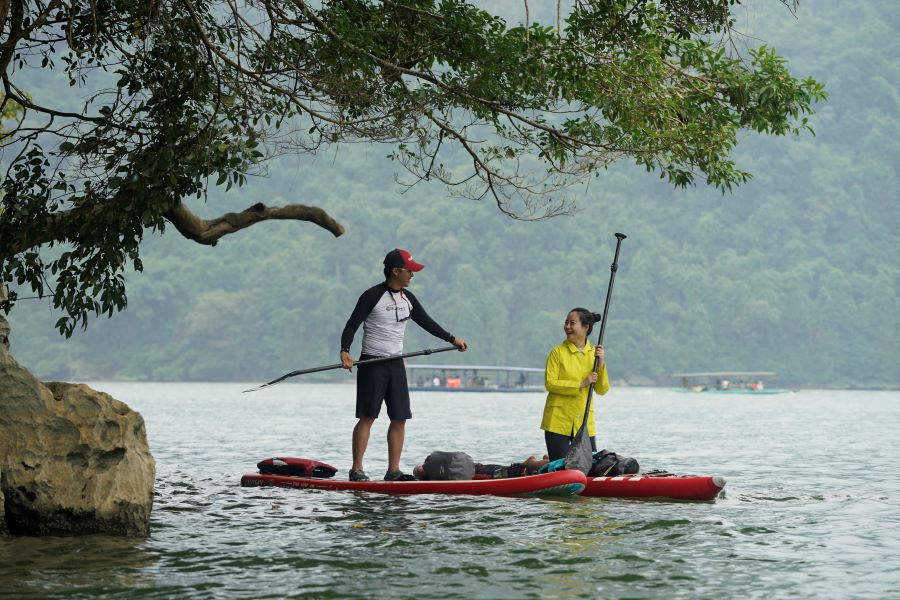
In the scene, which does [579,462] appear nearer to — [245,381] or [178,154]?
[178,154]

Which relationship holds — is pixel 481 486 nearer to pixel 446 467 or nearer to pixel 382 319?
pixel 446 467

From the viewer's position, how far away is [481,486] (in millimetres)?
10406

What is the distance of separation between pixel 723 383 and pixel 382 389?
3128 inches

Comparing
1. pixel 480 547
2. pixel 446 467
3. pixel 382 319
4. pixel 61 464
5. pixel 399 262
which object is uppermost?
pixel 399 262

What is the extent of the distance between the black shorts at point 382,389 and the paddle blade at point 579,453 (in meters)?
1.41

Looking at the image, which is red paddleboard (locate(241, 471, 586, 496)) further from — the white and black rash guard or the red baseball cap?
the red baseball cap

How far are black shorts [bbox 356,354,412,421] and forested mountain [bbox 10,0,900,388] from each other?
83996mm

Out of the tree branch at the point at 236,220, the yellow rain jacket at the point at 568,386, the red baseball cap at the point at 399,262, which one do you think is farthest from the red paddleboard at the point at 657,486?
the tree branch at the point at 236,220

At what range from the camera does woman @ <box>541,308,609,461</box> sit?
1023cm

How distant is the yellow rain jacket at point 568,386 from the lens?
10242 millimetres

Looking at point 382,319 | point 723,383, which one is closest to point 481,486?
point 382,319

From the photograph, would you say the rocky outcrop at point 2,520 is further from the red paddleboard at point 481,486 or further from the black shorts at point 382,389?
the red paddleboard at point 481,486

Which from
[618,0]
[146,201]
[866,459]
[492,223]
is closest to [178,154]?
[146,201]

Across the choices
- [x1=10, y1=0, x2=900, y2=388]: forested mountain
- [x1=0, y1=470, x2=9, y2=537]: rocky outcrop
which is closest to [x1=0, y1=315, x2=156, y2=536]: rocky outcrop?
[x1=0, y1=470, x2=9, y2=537]: rocky outcrop
